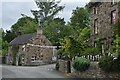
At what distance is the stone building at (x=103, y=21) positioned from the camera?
28.8m

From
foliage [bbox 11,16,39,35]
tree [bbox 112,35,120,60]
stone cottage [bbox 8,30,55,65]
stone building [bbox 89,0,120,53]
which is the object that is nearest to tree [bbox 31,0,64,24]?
foliage [bbox 11,16,39,35]

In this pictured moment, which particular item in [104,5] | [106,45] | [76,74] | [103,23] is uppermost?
[104,5]

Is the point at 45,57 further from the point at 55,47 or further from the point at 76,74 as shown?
the point at 76,74

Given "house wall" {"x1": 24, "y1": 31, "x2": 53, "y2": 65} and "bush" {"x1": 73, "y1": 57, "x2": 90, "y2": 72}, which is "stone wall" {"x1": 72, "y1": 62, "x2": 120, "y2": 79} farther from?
"house wall" {"x1": 24, "y1": 31, "x2": 53, "y2": 65}

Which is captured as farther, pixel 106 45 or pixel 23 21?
pixel 23 21

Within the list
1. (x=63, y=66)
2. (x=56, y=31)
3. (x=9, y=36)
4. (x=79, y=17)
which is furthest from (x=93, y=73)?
(x=9, y=36)

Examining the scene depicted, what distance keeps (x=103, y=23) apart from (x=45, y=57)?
22.3 m

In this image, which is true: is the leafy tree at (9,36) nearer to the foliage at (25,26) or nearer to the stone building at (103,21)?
the foliage at (25,26)

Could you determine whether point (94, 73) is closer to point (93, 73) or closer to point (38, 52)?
point (93, 73)

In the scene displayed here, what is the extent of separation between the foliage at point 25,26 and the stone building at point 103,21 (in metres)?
34.2

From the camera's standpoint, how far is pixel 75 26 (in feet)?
200

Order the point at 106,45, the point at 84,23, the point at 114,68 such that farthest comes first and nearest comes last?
1. the point at 84,23
2. the point at 106,45
3. the point at 114,68

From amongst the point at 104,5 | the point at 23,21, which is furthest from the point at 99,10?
the point at 23,21

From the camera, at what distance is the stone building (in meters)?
28.8
